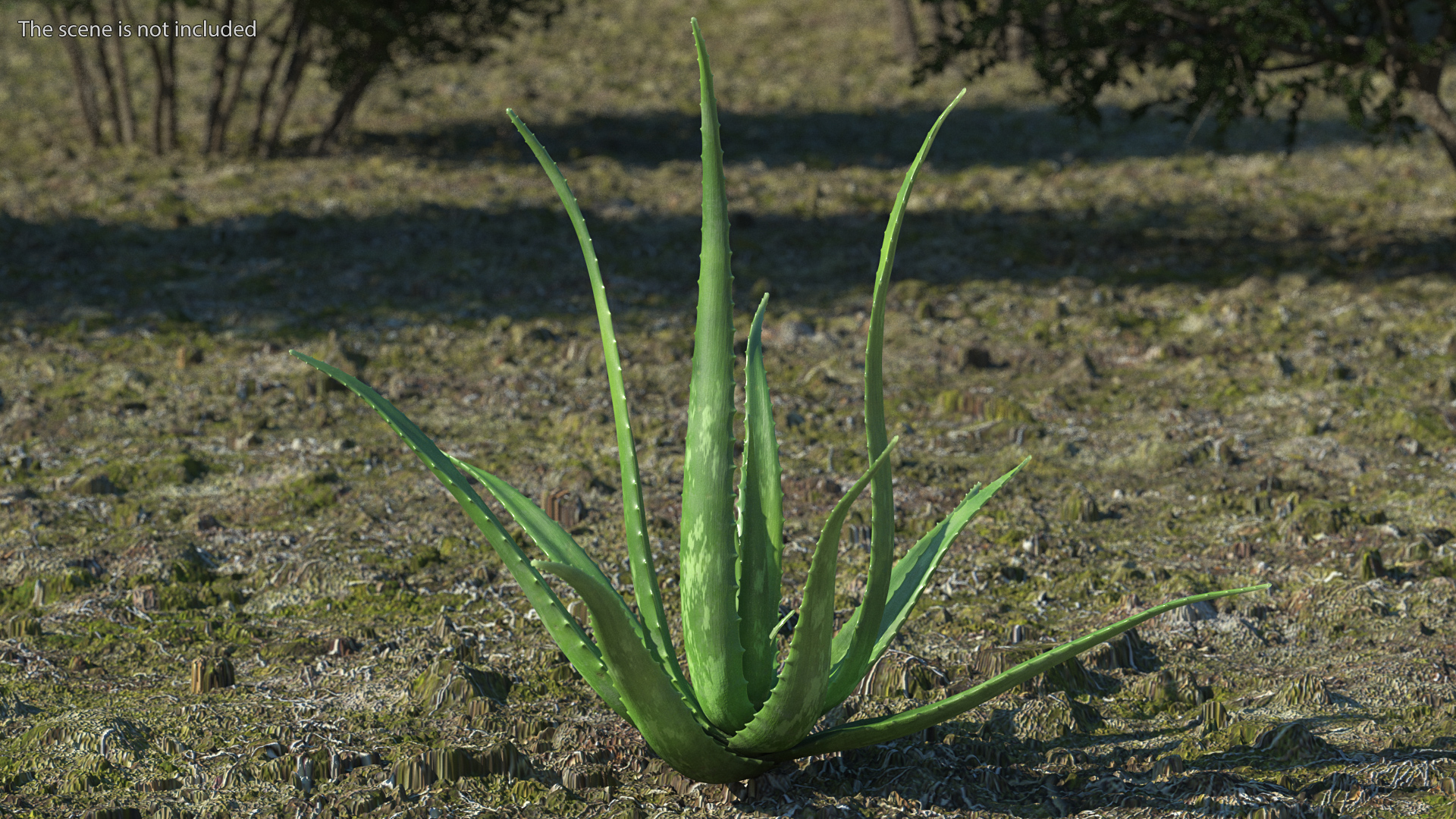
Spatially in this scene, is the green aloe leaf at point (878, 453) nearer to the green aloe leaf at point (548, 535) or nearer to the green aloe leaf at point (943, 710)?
the green aloe leaf at point (943, 710)

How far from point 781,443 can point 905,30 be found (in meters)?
13.1

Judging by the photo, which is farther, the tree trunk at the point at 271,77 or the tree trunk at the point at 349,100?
the tree trunk at the point at 349,100

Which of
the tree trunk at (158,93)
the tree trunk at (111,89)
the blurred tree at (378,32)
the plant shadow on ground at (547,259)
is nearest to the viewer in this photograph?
the plant shadow on ground at (547,259)

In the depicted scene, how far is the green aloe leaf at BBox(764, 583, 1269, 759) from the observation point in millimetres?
2795

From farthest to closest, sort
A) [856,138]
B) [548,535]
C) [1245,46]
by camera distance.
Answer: [856,138] < [1245,46] < [548,535]

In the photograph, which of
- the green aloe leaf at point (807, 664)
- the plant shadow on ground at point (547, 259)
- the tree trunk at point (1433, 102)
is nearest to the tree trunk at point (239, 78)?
the plant shadow on ground at point (547, 259)

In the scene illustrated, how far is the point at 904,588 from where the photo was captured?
335 centimetres

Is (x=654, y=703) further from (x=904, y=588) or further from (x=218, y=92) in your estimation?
(x=218, y=92)

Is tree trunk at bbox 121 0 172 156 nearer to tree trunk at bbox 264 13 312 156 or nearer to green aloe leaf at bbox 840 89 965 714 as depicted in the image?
tree trunk at bbox 264 13 312 156

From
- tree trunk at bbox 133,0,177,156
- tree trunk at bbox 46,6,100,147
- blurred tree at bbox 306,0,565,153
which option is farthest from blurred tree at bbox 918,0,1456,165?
tree trunk at bbox 46,6,100,147

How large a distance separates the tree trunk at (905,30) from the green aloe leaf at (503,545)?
15962mm

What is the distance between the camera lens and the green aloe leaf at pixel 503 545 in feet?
9.48

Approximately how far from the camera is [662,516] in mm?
5430

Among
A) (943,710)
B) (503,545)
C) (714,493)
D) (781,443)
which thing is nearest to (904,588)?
(943,710)
